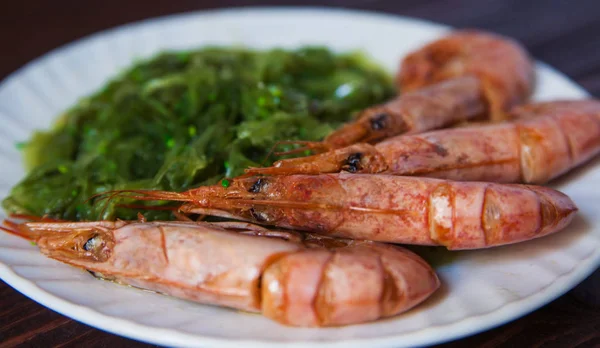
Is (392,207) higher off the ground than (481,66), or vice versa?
(481,66)

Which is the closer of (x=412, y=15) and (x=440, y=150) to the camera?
(x=440, y=150)

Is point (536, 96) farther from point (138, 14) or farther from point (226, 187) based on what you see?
point (138, 14)

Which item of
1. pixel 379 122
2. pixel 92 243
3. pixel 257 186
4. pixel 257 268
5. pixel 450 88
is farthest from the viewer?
pixel 450 88

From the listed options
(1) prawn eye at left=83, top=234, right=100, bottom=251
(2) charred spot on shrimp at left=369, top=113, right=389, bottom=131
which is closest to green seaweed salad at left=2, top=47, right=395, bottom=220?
(2) charred spot on shrimp at left=369, top=113, right=389, bottom=131

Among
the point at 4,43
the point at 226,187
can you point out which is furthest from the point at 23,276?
the point at 4,43

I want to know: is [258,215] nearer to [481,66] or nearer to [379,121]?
[379,121]

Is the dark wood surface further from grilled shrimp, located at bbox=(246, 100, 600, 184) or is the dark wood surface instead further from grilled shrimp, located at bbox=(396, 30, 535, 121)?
grilled shrimp, located at bbox=(396, 30, 535, 121)

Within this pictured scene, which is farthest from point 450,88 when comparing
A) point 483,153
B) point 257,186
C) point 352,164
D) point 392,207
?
point 257,186
